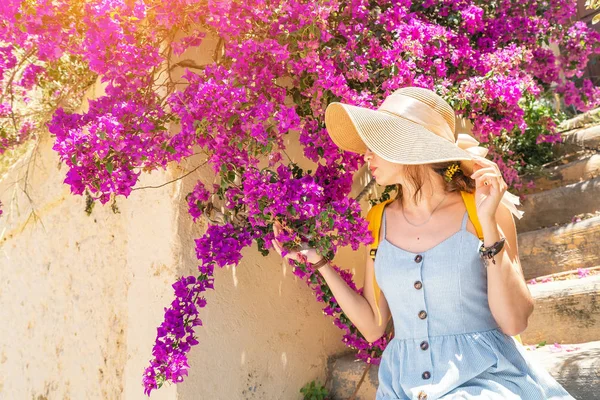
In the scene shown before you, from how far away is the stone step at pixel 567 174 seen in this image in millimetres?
4410

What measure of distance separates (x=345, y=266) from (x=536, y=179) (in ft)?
7.16

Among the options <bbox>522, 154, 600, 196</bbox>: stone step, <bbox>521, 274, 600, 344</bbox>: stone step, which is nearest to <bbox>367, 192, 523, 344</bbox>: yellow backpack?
<bbox>521, 274, 600, 344</bbox>: stone step

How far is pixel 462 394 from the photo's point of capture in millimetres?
1913

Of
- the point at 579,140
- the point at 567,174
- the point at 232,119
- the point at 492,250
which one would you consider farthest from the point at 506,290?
the point at 579,140

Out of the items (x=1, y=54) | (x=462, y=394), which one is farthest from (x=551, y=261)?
(x=1, y=54)

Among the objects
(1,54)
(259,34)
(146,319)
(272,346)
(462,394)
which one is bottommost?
(462,394)

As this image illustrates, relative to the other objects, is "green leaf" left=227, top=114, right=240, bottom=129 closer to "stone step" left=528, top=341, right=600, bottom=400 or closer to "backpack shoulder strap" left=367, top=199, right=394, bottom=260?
"backpack shoulder strap" left=367, top=199, right=394, bottom=260

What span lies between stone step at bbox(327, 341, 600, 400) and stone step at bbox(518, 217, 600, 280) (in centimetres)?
76

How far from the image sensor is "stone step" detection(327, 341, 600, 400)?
2406mm

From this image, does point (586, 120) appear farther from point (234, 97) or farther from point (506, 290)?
point (234, 97)

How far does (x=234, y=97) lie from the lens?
2225 millimetres

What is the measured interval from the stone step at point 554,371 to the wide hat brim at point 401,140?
72cm

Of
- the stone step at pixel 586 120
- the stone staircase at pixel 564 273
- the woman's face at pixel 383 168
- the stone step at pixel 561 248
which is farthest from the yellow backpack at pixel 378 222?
the stone step at pixel 586 120

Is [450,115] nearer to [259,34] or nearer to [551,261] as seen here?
[259,34]
